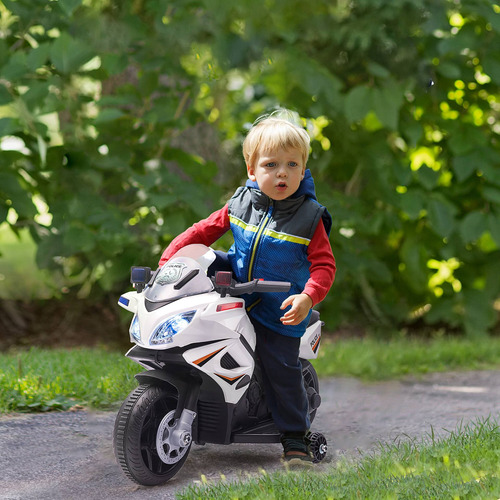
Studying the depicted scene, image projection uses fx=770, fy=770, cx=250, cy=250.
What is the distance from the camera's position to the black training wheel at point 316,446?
10.9ft

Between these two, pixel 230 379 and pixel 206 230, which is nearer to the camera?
pixel 230 379

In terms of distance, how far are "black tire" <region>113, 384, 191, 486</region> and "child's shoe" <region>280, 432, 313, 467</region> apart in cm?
54

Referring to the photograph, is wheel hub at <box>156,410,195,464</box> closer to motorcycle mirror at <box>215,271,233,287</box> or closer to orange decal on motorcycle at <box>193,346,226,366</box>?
orange decal on motorcycle at <box>193,346,226,366</box>

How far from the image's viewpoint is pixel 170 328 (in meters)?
2.85

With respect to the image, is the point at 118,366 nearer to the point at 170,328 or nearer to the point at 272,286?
the point at 170,328

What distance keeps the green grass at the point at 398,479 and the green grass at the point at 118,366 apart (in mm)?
1337

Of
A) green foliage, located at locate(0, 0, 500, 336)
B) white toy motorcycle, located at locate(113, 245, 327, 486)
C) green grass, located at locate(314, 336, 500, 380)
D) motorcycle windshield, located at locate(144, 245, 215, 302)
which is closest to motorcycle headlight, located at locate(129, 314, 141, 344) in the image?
white toy motorcycle, located at locate(113, 245, 327, 486)

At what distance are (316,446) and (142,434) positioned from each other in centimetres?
83

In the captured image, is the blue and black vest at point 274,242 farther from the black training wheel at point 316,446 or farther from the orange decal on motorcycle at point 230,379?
the black training wheel at point 316,446

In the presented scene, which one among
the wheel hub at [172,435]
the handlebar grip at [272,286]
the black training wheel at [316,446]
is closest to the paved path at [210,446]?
the black training wheel at [316,446]

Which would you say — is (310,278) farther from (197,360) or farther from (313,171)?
(313,171)

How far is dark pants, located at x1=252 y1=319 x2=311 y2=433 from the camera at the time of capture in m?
3.22

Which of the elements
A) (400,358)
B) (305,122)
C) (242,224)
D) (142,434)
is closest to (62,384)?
(142,434)

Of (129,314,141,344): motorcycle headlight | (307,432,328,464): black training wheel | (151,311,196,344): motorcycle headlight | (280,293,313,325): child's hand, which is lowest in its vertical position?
(307,432,328,464): black training wheel
